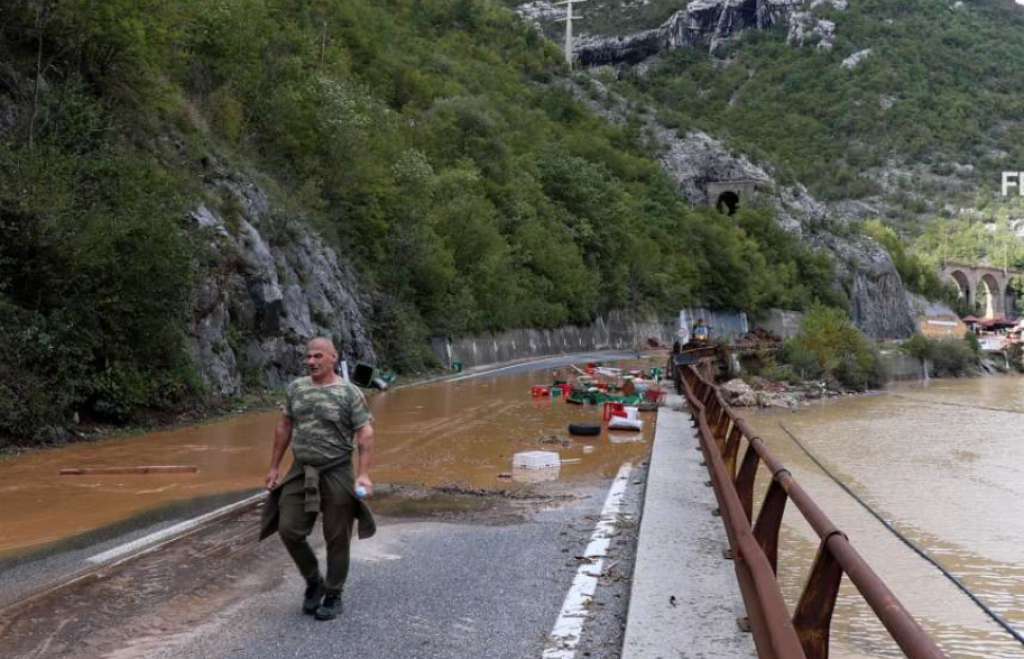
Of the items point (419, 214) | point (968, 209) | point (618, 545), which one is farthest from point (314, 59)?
point (968, 209)

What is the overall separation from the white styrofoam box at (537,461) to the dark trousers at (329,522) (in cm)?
690

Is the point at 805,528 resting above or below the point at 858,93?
below

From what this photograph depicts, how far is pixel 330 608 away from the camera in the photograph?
223 inches

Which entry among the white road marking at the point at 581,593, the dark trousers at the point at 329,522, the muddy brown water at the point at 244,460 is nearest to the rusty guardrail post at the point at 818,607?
the white road marking at the point at 581,593

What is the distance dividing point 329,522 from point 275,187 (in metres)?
25.7

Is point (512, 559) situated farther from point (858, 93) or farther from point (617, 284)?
point (858, 93)

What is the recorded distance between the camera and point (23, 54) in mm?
19500

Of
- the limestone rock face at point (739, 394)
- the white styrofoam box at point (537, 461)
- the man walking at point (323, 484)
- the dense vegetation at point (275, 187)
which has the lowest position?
the limestone rock face at point (739, 394)

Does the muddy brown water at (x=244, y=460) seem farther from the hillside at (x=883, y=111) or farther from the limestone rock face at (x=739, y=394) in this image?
the hillside at (x=883, y=111)

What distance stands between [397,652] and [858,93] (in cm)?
19916

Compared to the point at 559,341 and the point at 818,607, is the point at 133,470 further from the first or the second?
the point at 559,341

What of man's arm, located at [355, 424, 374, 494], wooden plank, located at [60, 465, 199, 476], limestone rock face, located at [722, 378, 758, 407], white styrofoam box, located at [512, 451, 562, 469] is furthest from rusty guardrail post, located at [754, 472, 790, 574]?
limestone rock face, located at [722, 378, 758, 407]

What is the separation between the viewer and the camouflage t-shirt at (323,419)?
18.7 feet

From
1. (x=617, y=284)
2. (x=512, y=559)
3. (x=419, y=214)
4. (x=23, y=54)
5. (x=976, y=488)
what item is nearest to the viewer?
(x=512, y=559)
